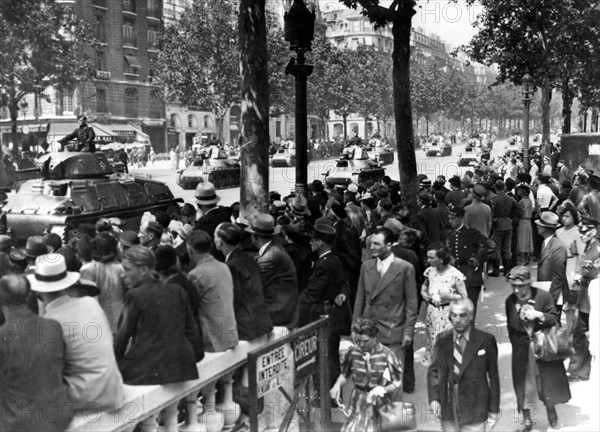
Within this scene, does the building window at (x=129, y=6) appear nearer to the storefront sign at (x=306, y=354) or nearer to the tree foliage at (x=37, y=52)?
the tree foliage at (x=37, y=52)

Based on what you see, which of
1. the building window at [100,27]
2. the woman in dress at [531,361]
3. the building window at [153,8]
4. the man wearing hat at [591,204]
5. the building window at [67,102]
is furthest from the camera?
the building window at [153,8]

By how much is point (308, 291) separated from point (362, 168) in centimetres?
2637

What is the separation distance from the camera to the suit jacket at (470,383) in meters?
5.82

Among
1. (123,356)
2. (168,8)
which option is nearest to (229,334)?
(123,356)

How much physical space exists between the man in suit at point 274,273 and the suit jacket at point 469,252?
251cm

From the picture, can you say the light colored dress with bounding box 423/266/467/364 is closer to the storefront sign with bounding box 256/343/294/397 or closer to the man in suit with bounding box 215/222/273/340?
the man in suit with bounding box 215/222/273/340

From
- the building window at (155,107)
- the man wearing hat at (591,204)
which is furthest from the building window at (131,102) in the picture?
the man wearing hat at (591,204)

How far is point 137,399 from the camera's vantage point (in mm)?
5113

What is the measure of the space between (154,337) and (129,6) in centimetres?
6082

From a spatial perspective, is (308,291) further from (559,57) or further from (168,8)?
(168,8)

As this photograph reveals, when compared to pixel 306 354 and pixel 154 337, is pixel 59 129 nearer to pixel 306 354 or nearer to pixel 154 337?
pixel 306 354

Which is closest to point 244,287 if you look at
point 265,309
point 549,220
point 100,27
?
point 265,309

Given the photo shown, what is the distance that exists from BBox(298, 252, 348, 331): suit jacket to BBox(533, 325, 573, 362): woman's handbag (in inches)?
74.2

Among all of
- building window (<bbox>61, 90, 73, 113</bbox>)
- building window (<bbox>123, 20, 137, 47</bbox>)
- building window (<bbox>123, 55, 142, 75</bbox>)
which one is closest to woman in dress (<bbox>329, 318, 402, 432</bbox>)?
building window (<bbox>61, 90, 73, 113</bbox>)
